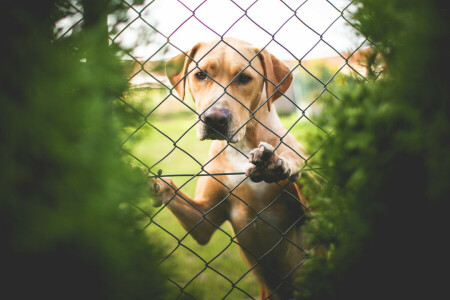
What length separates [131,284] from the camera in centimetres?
83

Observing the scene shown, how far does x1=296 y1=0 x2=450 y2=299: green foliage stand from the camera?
3.04 feet

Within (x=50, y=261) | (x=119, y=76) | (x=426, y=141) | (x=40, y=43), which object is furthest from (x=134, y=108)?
(x=426, y=141)

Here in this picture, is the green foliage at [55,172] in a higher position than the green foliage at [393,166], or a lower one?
higher

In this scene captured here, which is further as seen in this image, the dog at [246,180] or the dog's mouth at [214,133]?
the dog at [246,180]

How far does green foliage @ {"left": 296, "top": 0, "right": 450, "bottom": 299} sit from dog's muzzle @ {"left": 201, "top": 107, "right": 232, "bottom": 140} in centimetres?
92

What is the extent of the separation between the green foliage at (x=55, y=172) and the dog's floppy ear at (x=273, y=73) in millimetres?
1614

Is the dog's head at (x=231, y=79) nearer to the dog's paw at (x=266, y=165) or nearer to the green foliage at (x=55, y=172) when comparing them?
the dog's paw at (x=266, y=165)

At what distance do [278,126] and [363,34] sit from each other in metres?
1.19

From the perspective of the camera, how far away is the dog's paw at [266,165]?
165 cm

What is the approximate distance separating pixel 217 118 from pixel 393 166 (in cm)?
118

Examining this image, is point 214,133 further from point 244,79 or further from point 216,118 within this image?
point 244,79

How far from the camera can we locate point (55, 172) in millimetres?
712

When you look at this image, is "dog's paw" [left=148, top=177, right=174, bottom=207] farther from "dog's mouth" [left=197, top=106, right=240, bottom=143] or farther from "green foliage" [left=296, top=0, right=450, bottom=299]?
"green foliage" [left=296, top=0, right=450, bottom=299]

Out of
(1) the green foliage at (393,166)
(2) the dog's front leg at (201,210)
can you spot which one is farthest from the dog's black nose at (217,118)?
(1) the green foliage at (393,166)
